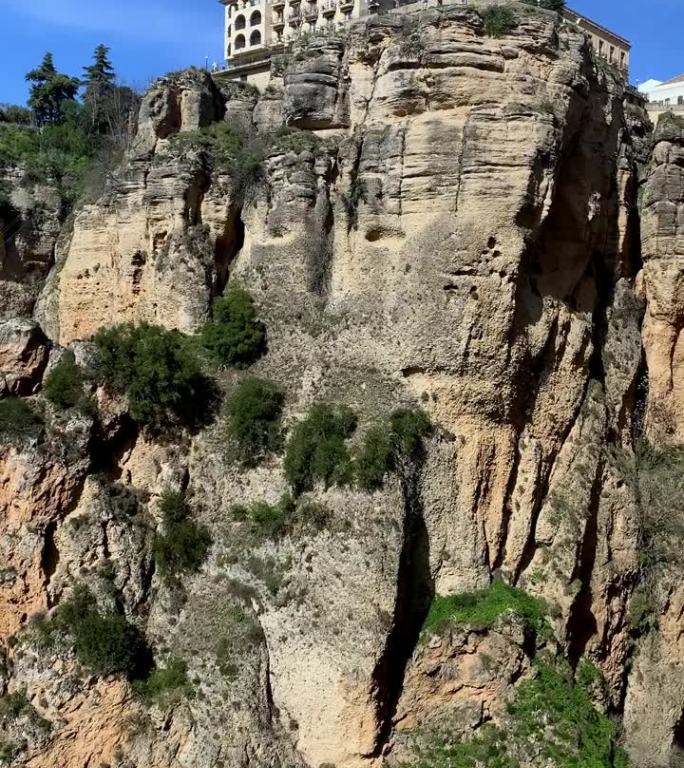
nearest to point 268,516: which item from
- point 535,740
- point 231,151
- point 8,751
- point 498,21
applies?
point 8,751

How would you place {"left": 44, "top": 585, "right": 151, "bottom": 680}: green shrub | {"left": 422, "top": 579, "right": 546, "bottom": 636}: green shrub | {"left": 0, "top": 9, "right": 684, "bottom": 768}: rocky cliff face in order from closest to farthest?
{"left": 44, "top": 585, "right": 151, "bottom": 680}: green shrub, {"left": 0, "top": 9, "right": 684, "bottom": 768}: rocky cliff face, {"left": 422, "top": 579, "right": 546, "bottom": 636}: green shrub

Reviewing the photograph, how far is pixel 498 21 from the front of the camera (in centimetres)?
2127

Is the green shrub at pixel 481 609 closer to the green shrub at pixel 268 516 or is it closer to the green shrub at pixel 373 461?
the green shrub at pixel 373 461

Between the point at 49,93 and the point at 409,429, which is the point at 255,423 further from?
the point at 49,93

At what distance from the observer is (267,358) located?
22.6m

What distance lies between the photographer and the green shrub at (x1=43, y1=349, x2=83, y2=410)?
2069cm

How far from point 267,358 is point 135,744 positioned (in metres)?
9.05

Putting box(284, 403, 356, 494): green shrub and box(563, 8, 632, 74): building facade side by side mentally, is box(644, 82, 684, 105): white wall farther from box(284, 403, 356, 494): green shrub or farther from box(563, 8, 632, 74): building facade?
box(284, 403, 356, 494): green shrub

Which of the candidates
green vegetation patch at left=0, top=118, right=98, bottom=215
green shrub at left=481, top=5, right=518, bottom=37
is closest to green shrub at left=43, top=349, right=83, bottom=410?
green vegetation patch at left=0, top=118, right=98, bottom=215

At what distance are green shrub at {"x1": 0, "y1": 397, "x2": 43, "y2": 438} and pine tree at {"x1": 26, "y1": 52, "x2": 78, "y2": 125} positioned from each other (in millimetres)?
22101

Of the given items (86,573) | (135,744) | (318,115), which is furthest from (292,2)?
(135,744)

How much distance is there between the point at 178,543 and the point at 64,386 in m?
4.33

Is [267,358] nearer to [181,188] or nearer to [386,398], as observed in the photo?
[386,398]

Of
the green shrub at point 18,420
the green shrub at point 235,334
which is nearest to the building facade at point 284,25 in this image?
the green shrub at point 235,334
